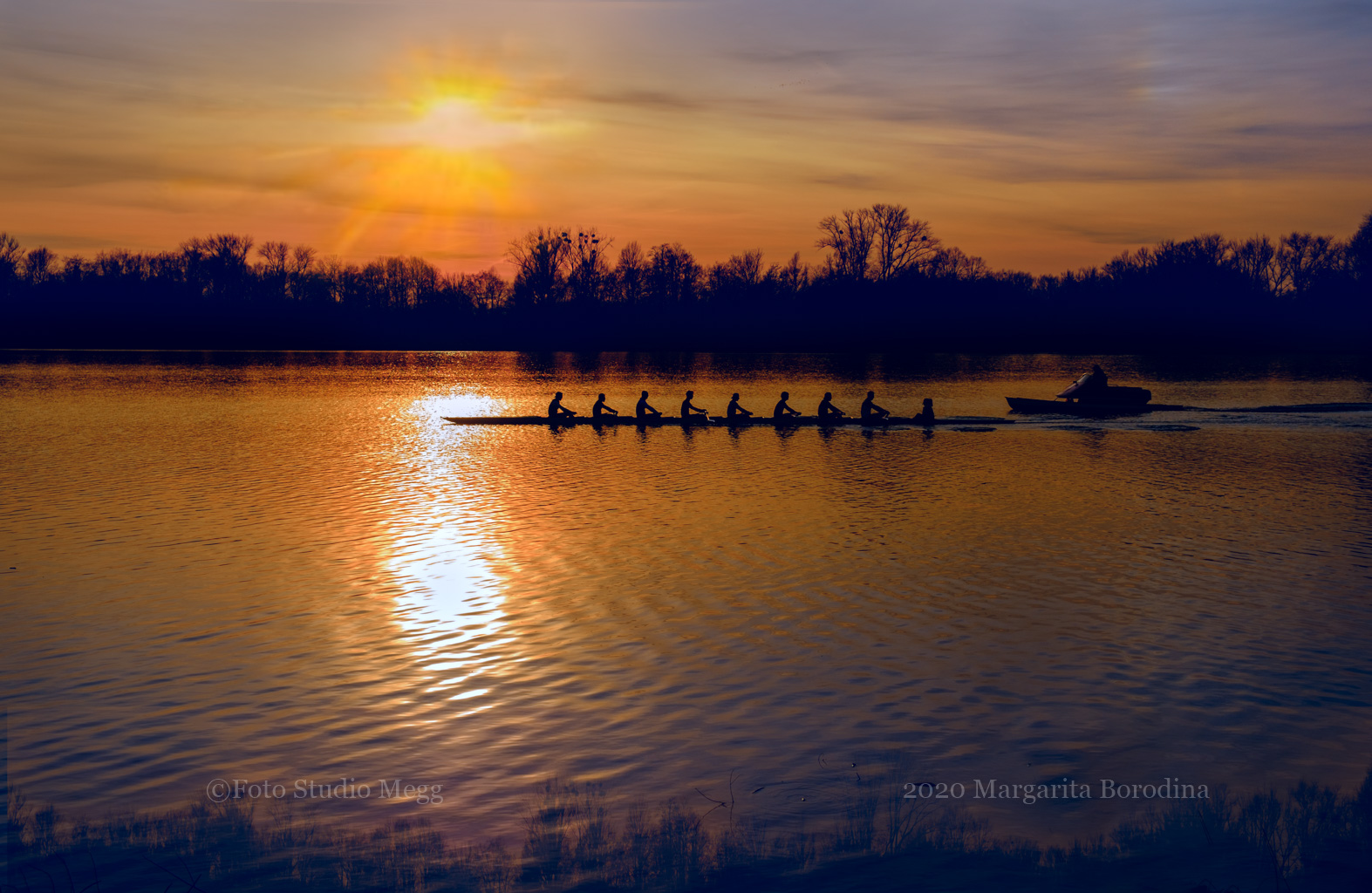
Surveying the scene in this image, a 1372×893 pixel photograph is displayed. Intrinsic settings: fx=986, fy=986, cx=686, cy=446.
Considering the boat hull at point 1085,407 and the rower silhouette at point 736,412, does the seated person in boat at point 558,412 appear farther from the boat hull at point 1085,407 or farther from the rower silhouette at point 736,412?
the boat hull at point 1085,407

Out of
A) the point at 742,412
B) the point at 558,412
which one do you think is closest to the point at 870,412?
the point at 742,412

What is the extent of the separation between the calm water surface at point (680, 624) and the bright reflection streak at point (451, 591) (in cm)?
8

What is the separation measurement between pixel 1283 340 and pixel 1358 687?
5381 inches

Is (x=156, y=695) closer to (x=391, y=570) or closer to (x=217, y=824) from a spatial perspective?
(x=217, y=824)

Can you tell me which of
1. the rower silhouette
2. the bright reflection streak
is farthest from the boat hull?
the bright reflection streak

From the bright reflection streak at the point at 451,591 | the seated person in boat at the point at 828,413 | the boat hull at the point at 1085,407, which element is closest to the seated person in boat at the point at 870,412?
the seated person in boat at the point at 828,413

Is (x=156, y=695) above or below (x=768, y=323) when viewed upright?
below

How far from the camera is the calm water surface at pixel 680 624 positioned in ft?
30.2

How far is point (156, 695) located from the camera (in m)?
10.9

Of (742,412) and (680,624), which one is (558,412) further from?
(680,624)

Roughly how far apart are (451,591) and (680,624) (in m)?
3.95

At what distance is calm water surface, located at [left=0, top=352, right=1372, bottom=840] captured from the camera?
30.2 feet

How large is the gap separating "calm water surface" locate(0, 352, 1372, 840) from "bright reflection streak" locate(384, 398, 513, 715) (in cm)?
8

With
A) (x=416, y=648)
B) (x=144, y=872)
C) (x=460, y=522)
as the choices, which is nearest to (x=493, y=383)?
(x=460, y=522)
